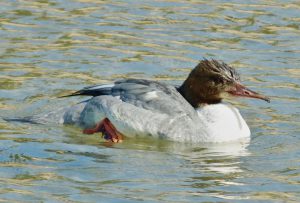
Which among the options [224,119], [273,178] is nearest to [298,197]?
[273,178]

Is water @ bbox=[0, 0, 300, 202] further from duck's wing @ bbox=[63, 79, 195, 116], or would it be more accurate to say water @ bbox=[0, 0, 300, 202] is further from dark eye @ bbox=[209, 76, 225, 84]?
dark eye @ bbox=[209, 76, 225, 84]

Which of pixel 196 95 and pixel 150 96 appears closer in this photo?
pixel 150 96

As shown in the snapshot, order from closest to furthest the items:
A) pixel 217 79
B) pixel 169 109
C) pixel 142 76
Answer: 1. pixel 169 109
2. pixel 217 79
3. pixel 142 76

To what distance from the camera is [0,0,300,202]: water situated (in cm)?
934

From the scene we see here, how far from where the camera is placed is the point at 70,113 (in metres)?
11.7

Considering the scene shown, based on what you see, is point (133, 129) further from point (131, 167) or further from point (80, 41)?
point (80, 41)

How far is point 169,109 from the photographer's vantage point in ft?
37.0

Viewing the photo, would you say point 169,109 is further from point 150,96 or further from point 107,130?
point 107,130

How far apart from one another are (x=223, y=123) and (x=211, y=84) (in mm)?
473

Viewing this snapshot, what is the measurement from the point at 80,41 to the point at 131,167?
516 cm

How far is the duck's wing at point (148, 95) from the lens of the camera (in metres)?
11.3

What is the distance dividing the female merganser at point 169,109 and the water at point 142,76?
0.17 m

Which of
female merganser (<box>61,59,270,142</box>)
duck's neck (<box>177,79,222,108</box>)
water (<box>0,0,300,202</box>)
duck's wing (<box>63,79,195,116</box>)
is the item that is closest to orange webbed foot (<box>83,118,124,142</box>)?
female merganser (<box>61,59,270,142</box>)

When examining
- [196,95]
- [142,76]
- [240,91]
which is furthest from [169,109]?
[142,76]
